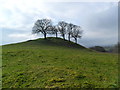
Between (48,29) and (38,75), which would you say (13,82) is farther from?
(48,29)

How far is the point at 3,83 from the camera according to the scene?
816cm

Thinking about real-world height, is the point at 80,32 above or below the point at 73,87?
above

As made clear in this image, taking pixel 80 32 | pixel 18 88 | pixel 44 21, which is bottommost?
pixel 18 88

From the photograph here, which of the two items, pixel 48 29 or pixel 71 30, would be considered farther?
pixel 71 30

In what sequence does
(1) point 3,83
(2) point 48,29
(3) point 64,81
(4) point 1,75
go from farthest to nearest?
1. (2) point 48,29
2. (4) point 1,75
3. (1) point 3,83
4. (3) point 64,81

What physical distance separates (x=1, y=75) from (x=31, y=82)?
3601 millimetres

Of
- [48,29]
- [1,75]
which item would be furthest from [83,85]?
[48,29]

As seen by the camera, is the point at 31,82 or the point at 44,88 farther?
the point at 31,82

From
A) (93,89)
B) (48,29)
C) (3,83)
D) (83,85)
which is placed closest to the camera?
(93,89)

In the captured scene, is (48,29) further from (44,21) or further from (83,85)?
(83,85)

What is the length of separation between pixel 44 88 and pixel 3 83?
3.39 m

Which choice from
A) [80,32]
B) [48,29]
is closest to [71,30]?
[80,32]

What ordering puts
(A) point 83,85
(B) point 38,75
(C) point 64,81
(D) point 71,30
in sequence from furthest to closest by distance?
(D) point 71,30 < (B) point 38,75 < (C) point 64,81 < (A) point 83,85

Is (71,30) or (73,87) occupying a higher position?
(71,30)
